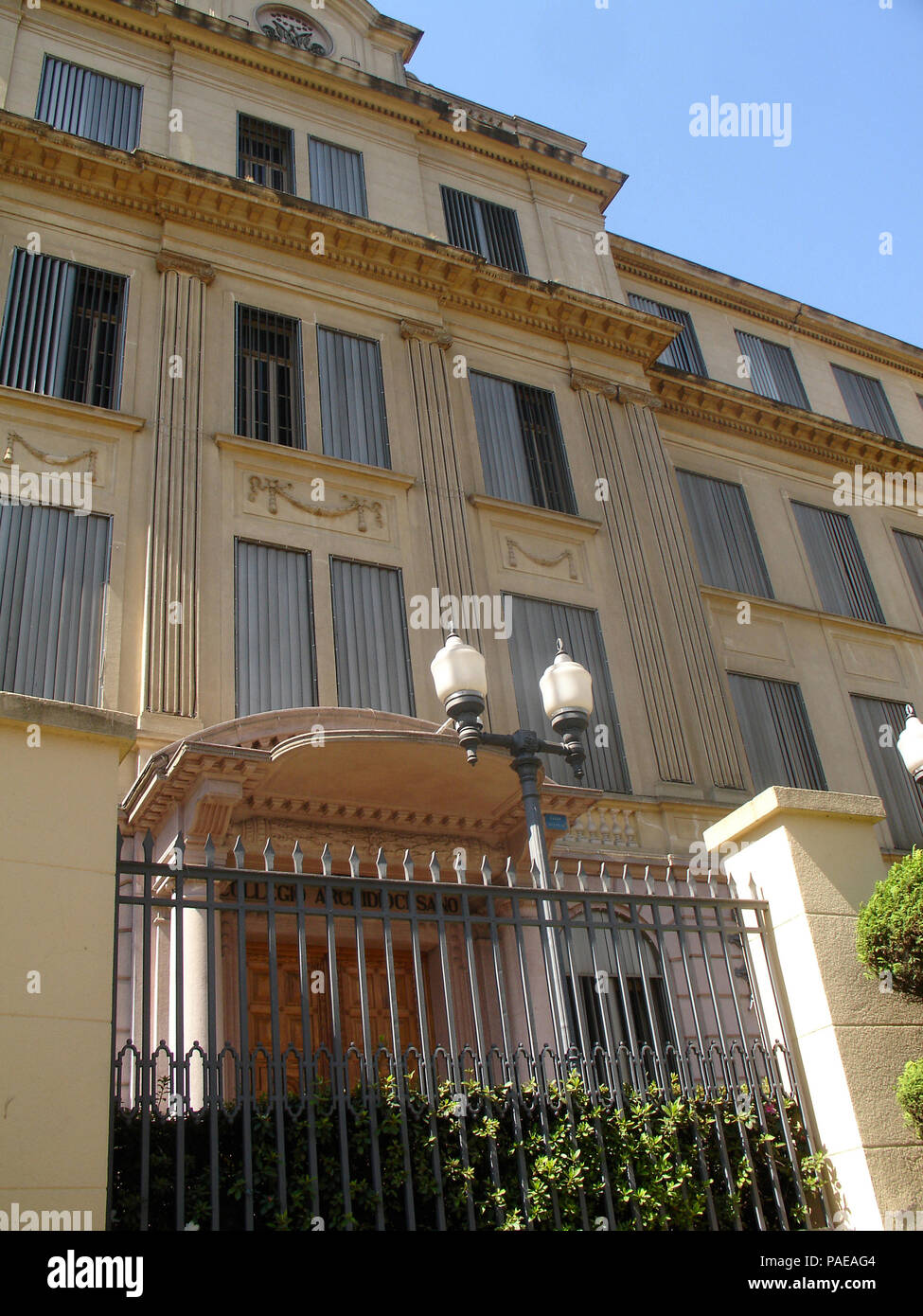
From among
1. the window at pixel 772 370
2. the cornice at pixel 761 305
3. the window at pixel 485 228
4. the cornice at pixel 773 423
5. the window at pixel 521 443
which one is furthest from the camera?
the window at pixel 772 370

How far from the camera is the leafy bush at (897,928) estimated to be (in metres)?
6.16

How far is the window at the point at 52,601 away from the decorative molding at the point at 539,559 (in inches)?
214

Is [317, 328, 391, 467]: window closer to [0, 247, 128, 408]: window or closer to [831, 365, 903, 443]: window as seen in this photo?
[0, 247, 128, 408]: window

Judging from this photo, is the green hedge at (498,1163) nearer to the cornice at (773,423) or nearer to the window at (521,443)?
the window at (521,443)

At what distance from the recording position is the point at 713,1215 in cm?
600

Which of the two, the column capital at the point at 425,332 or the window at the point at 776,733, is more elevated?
the column capital at the point at 425,332

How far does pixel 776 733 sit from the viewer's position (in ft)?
55.2

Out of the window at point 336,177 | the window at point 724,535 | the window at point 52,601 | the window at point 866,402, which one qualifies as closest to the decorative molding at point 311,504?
the window at point 52,601

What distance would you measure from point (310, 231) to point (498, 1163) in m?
14.3

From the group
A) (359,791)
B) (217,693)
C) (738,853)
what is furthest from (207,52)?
(738,853)

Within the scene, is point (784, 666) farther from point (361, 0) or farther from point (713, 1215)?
point (361, 0)

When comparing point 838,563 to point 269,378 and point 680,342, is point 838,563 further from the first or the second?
point 269,378

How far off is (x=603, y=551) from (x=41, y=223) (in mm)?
8824

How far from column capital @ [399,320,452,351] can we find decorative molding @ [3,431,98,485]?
5397mm
